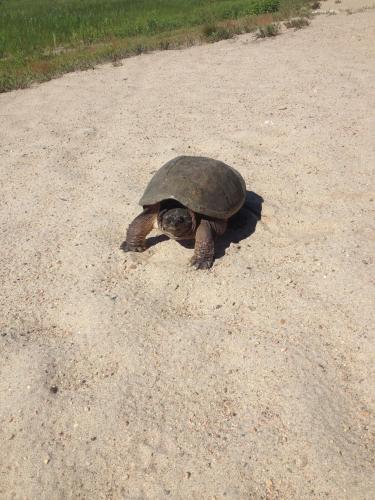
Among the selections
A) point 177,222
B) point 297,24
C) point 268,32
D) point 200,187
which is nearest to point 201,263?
point 177,222

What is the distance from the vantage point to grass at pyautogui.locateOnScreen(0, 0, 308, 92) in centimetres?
1061

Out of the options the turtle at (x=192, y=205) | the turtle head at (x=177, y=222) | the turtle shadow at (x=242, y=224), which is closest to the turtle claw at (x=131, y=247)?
the turtle at (x=192, y=205)

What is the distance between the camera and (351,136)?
19.1 ft

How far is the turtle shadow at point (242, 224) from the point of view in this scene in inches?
169

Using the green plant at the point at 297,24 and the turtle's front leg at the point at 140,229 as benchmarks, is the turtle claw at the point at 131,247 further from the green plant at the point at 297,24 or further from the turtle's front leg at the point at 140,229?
the green plant at the point at 297,24

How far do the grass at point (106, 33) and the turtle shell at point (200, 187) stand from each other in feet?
21.8

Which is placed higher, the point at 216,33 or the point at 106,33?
the point at 216,33

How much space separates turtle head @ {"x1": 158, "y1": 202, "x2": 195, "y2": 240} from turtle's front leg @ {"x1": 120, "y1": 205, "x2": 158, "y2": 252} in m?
0.18

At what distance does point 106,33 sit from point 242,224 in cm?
1304

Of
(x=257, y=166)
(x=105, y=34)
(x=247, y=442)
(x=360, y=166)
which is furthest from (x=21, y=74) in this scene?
(x=247, y=442)

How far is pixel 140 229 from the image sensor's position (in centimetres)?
418

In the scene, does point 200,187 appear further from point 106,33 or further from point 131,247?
point 106,33

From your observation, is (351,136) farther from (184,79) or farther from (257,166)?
(184,79)

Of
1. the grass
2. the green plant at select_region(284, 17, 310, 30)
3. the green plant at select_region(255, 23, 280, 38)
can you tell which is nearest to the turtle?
the grass
